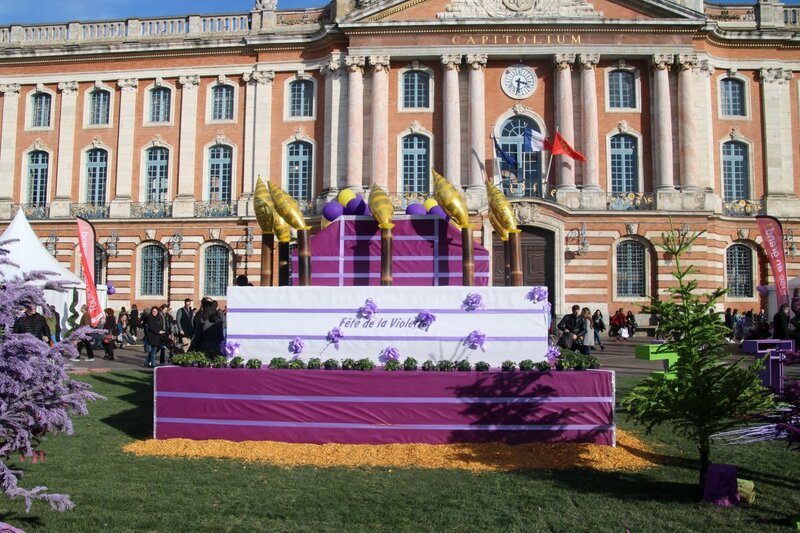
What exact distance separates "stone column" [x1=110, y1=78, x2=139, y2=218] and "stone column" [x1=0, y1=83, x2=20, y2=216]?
5522mm

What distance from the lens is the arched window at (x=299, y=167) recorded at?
31438mm

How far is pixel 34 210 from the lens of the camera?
33.0 metres

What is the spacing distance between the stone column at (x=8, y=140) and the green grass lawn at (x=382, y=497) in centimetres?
2845

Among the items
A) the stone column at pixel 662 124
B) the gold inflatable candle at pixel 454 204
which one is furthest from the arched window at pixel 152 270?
the gold inflatable candle at pixel 454 204

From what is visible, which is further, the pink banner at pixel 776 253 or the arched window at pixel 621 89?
the arched window at pixel 621 89

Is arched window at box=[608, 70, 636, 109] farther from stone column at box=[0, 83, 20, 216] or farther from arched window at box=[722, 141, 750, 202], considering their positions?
stone column at box=[0, 83, 20, 216]

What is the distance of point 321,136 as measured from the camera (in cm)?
3128

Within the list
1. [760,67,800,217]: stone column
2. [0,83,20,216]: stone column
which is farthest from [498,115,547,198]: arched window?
[0,83,20,216]: stone column

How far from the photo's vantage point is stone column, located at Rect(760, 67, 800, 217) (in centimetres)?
2997

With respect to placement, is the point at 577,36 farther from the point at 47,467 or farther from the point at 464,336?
the point at 47,467

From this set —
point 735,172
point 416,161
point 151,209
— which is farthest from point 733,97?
point 151,209

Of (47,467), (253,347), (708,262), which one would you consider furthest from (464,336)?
(708,262)

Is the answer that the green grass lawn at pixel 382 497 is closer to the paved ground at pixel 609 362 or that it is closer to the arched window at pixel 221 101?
the paved ground at pixel 609 362

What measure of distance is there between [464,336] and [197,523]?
200 inches
